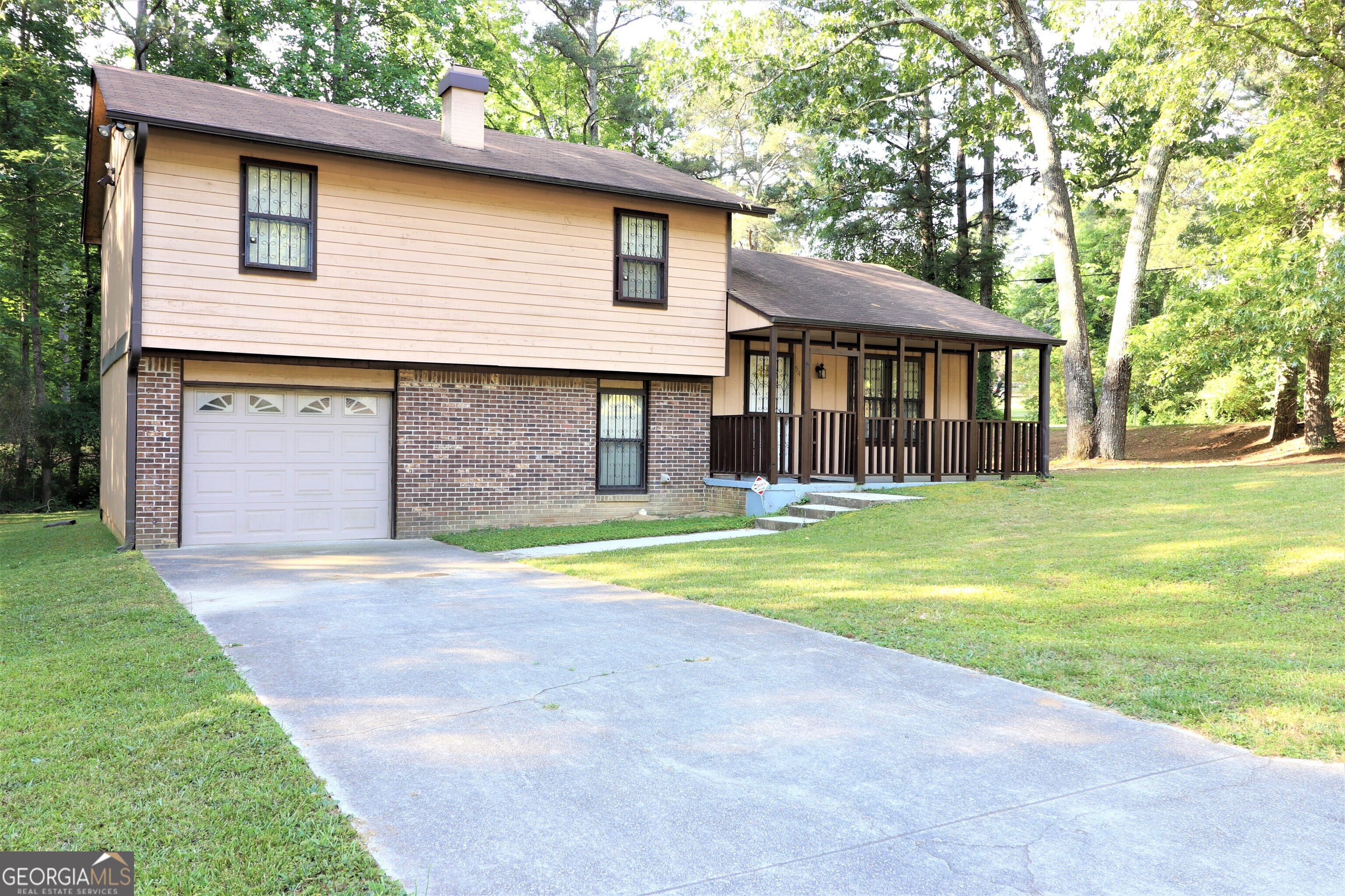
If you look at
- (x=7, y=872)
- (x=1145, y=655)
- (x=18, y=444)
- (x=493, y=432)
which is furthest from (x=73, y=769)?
(x=18, y=444)

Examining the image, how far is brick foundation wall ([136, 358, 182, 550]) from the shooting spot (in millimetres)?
11242

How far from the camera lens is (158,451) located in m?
11.4

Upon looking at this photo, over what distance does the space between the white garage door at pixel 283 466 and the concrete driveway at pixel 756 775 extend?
20.6 feet

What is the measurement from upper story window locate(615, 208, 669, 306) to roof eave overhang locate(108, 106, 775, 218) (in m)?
0.41

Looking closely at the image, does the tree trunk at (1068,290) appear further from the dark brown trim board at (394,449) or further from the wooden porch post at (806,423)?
the dark brown trim board at (394,449)

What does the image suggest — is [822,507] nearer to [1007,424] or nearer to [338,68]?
[1007,424]

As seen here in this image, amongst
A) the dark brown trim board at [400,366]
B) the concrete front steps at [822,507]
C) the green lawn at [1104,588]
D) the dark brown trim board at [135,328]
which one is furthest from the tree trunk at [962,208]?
the dark brown trim board at [135,328]

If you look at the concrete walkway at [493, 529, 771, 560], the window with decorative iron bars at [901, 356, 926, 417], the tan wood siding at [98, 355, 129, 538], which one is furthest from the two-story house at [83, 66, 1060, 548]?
the concrete walkway at [493, 529, 771, 560]

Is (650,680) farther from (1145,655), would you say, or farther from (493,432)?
(493,432)

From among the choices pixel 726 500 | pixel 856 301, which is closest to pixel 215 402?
pixel 726 500

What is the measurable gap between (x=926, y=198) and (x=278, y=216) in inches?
751

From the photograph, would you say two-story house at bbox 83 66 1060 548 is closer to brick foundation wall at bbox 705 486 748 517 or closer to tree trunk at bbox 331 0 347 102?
brick foundation wall at bbox 705 486 748 517

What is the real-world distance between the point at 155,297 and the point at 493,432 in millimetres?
4598

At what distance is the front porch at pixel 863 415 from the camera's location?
48.0ft
